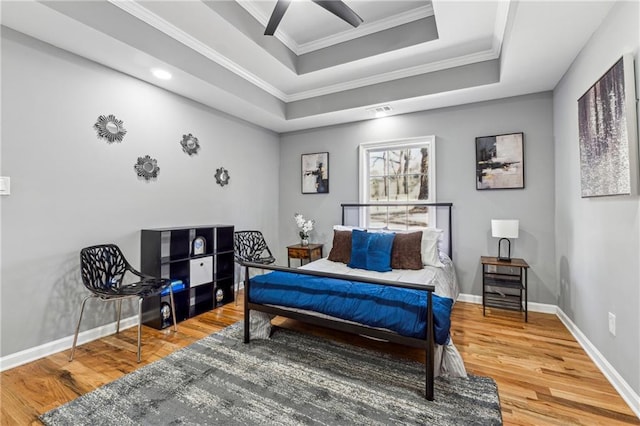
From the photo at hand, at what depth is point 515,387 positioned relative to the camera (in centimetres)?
190

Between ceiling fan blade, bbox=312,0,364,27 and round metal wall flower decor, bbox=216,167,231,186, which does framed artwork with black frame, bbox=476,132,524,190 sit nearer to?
ceiling fan blade, bbox=312,0,364,27

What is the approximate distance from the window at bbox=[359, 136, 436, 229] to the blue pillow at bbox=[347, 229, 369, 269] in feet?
3.08

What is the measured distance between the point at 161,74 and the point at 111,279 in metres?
2.04

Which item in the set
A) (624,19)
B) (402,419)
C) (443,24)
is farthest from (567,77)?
(402,419)

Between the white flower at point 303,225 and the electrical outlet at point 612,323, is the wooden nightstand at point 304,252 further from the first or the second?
the electrical outlet at point 612,323

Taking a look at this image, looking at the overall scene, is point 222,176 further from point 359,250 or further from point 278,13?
point 278,13

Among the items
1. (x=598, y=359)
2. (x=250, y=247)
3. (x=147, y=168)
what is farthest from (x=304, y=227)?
(x=598, y=359)

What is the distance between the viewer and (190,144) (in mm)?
3504

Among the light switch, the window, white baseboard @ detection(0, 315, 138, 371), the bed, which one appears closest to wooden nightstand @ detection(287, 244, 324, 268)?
the bed

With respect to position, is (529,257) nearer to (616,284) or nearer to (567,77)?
(616,284)

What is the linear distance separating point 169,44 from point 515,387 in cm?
386

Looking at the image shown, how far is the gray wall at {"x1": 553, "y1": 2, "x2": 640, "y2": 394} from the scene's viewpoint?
5.73 ft

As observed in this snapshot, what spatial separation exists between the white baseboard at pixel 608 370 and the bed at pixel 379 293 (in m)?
0.90

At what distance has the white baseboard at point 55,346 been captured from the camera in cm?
215
